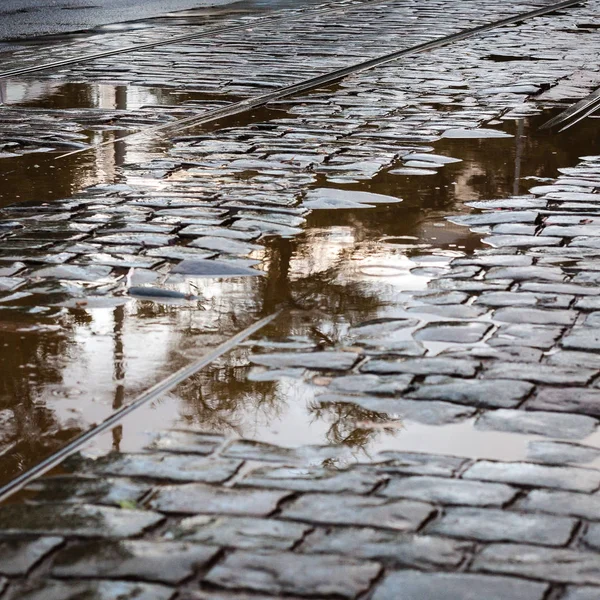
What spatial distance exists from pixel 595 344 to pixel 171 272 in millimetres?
1970

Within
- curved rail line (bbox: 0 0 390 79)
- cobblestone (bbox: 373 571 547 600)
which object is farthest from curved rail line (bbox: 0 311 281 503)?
curved rail line (bbox: 0 0 390 79)

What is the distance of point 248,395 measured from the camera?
13.7 feet

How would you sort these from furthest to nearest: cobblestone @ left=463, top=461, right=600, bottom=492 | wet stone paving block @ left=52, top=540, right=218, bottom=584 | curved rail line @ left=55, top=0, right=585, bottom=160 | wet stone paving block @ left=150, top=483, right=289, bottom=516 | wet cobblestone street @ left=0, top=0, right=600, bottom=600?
curved rail line @ left=55, top=0, right=585, bottom=160
cobblestone @ left=463, top=461, right=600, bottom=492
wet stone paving block @ left=150, top=483, right=289, bottom=516
wet cobblestone street @ left=0, top=0, right=600, bottom=600
wet stone paving block @ left=52, top=540, right=218, bottom=584

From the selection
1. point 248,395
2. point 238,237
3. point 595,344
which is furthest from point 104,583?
point 238,237

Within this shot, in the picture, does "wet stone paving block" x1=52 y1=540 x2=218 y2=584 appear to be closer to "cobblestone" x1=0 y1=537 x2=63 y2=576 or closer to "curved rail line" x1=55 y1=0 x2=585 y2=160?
"cobblestone" x1=0 y1=537 x2=63 y2=576

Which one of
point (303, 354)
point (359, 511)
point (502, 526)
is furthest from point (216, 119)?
point (502, 526)

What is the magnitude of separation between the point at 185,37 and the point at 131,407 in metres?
12.8

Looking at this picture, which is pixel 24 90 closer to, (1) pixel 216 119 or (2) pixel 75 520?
(1) pixel 216 119

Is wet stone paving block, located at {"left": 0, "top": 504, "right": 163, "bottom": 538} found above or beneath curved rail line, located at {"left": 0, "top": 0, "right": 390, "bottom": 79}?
beneath

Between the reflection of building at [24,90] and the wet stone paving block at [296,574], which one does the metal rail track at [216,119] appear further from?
the reflection of building at [24,90]

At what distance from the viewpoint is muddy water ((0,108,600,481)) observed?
3.84 metres

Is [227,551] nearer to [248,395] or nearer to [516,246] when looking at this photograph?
[248,395]

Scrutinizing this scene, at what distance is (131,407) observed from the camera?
4051 mm

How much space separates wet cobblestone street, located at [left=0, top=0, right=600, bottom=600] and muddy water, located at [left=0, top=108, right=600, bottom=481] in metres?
0.01
